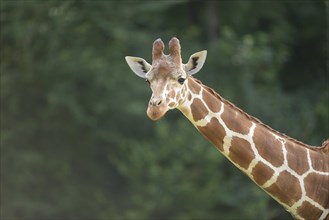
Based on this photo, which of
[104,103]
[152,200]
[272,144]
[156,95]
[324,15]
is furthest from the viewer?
[324,15]

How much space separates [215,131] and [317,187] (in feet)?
2.65

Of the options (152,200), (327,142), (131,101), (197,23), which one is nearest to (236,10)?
(197,23)

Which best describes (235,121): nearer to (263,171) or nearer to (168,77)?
(263,171)

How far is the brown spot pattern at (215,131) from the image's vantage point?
240 inches

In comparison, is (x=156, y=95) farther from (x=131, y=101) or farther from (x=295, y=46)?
(x=295, y=46)

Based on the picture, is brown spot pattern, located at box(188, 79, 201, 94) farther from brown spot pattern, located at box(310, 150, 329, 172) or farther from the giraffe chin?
brown spot pattern, located at box(310, 150, 329, 172)

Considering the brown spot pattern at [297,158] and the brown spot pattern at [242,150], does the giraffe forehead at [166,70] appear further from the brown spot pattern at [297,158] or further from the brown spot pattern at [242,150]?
the brown spot pattern at [297,158]

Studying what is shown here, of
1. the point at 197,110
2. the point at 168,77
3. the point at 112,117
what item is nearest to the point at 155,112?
the point at 168,77

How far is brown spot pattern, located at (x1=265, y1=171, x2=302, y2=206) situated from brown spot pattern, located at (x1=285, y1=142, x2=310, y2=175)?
8 cm

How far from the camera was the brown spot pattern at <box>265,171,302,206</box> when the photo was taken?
615 centimetres

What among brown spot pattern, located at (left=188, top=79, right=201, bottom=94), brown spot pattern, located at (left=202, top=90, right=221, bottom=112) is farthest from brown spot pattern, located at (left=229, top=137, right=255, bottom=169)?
brown spot pattern, located at (left=188, top=79, right=201, bottom=94)

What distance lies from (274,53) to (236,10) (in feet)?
4.52

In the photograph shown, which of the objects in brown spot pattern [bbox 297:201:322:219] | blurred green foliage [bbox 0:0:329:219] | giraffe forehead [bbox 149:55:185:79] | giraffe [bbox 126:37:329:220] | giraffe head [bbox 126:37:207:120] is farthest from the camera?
blurred green foliage [bbox 0:0:329:219]

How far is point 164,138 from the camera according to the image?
15070 mm
